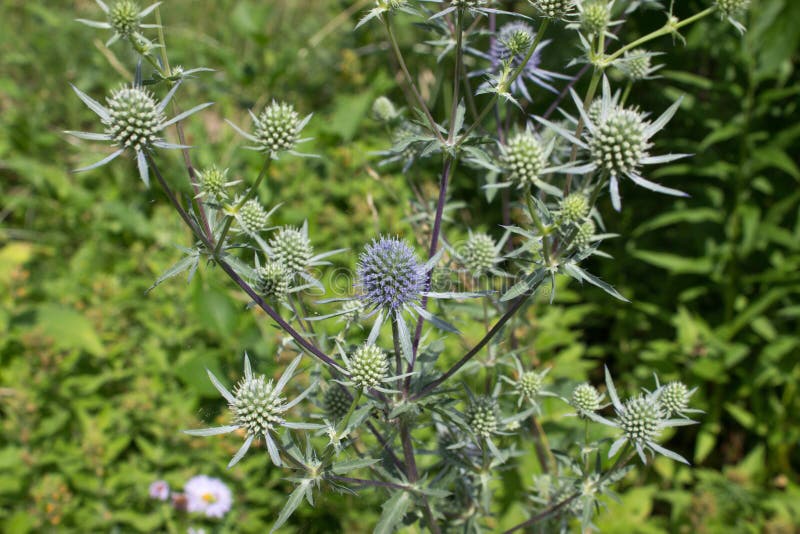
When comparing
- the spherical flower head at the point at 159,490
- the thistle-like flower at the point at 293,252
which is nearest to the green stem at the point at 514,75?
the thistle-like flower at the point at 293,252

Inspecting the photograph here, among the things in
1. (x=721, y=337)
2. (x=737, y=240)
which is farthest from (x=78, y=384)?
(x=737, y=240)

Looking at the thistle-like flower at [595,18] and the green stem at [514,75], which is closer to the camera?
the green stem at [514,75]

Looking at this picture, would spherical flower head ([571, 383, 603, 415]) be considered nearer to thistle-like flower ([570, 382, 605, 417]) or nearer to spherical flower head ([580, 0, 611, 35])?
thistle-like flower ([570, 382, 605, 417])

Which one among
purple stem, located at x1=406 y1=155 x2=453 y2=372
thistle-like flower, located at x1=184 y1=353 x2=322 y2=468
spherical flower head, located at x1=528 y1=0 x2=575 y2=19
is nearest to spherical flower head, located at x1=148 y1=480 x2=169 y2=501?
thistle-like flower, located at x1=184 y1=353 x2=322 y2=468

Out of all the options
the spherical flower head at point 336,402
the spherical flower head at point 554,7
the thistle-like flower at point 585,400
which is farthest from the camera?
the spherical flower head at point 336,402

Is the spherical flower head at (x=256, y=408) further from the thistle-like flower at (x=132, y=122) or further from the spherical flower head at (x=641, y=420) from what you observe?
the spherical flower head at (x=641, y=420)

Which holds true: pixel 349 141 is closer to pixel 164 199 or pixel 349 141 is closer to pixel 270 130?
pixel 164 199
